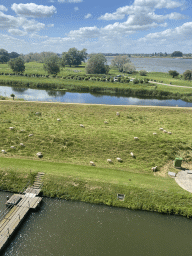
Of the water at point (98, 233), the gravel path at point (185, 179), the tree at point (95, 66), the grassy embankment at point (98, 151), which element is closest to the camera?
the water at point (98, 233)

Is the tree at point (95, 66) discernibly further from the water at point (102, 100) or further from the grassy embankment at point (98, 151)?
the grassy embankment at point (98, 151)

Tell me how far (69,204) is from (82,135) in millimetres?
14608

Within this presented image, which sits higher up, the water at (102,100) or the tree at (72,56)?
the tree at (72,56)

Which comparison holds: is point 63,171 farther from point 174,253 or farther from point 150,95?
point 150,95

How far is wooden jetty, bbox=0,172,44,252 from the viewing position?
59.4 ft

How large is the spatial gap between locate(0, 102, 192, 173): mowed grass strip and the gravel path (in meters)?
2.98

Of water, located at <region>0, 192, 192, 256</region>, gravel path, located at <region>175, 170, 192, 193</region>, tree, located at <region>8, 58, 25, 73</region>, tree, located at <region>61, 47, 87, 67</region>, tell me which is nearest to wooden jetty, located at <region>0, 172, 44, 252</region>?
water, located at <region>0, 192, 192, 256</region>

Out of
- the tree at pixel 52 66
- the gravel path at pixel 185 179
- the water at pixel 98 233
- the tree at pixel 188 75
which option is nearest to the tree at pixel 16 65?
the tree at pixel 52 66

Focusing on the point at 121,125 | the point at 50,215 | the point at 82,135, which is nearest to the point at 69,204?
the point at 50,215

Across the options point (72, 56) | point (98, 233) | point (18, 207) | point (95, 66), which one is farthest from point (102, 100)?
point (72, 56)

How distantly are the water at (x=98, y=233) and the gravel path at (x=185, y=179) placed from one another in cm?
452

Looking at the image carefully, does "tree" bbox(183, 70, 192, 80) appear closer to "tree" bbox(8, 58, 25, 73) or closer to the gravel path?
the gravel path

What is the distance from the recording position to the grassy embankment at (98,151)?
2336 centimetres

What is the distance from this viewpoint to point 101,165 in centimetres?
2867
